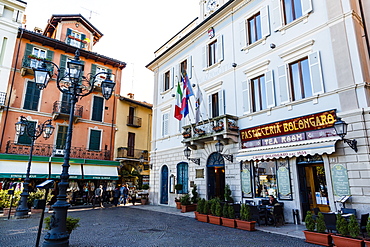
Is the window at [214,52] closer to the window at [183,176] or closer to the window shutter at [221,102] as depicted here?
the window shutter at [221,102]


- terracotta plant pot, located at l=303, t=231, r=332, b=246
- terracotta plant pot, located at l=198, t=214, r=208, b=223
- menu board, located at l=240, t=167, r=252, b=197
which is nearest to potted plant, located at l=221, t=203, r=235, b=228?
terracotta plant pot, located at l=198, t=214, r=208, b=223

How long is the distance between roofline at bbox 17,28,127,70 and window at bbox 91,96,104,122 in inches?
154

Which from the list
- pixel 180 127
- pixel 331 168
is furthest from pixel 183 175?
pixel 331 168

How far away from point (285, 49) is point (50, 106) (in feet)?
60.1

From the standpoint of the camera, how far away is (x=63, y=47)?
839 inches

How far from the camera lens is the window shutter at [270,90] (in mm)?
11381

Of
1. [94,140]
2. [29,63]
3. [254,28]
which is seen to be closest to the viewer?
[254,28]

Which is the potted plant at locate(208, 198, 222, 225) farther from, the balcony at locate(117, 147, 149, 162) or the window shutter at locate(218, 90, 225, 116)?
the balcony at locate(117, 147, 149, 162)

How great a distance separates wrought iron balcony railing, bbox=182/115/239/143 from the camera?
12.4 m

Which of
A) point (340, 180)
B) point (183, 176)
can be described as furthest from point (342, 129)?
point (183, 176)

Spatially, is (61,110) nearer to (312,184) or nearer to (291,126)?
(291,126)

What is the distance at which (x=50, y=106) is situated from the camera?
20.3 meters

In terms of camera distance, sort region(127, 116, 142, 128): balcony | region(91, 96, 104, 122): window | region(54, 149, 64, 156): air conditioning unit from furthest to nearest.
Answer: region(127, 116, 142, 128): balcony → region(91, 96, 104, 122): window → region(54, 149, 64, 156): air conditioning unit

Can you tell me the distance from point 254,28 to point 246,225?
9943 millimetres
